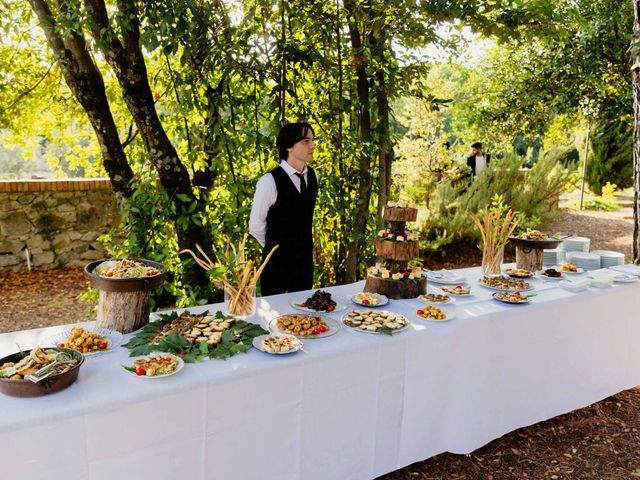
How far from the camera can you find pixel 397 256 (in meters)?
2.32

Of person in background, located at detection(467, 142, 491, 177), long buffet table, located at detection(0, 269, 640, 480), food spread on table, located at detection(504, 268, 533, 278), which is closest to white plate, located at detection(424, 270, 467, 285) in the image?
long buffet table, located at detection(0, 269, 640, 480)

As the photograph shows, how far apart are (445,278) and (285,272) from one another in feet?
2.84

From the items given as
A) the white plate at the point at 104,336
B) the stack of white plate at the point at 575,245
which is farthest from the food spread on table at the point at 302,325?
the stack of white plate at the point at 575,245

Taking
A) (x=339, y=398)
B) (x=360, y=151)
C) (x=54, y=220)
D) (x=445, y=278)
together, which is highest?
(x=360, y=151)

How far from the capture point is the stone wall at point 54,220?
18.0 feet

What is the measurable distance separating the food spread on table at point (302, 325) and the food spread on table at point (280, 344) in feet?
0.25

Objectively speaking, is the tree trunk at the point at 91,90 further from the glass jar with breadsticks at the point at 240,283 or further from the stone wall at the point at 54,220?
the stone wall at the point at 54,220

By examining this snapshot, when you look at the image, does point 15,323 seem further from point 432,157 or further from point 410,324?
point 432,157

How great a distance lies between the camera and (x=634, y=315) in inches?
107

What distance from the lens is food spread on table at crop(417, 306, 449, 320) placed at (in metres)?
2.06

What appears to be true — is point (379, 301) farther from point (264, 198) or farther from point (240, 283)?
point (264, 198)

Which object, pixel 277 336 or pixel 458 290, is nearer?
pixel 277 336


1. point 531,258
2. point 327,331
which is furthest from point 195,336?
point 531,258

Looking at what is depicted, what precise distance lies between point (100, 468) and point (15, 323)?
12.1ft
